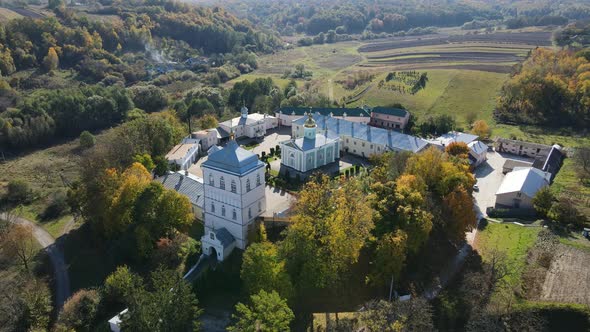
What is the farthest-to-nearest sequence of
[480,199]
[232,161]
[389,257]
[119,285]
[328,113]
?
[328,113] < [480,199] < [232,161] < [119,285] < [389,257]

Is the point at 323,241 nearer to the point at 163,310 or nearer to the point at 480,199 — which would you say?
the point at 163,310

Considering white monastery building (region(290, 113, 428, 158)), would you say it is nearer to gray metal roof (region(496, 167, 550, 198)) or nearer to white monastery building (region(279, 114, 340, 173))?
white monastery building (region(279, 114, 340, 173))

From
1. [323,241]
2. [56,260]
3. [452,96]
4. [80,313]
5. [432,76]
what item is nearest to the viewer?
[80,313]

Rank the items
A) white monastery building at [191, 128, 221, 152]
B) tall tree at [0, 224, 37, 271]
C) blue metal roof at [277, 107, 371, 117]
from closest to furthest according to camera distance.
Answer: tall tree at [0, 224, 37, 271] < white monastery building at [191, 128, 221, 152] < blue metal roof at [277, 107, 371, 117]

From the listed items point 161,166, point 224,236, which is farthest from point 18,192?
point 224,236

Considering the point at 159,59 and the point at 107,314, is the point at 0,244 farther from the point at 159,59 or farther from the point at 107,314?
the point at 159,59

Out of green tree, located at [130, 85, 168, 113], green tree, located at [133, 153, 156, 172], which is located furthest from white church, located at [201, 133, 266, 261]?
green tree, located at [130, 85, 168, 113]

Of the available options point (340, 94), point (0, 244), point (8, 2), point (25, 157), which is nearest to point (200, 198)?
point (0, 244)
